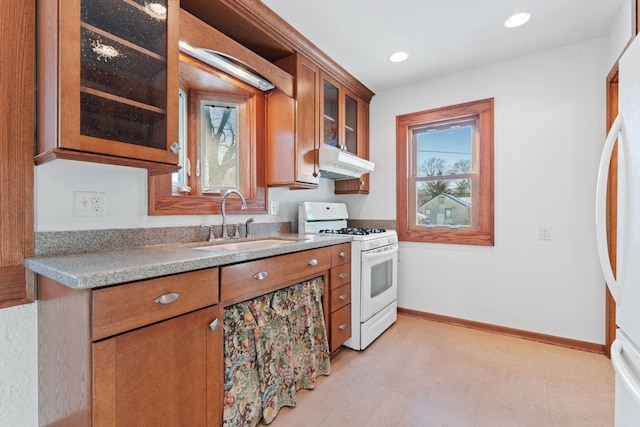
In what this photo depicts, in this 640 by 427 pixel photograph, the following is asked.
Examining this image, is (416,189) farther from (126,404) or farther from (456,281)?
(126,404)

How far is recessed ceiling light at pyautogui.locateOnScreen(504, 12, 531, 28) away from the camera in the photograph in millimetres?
1996

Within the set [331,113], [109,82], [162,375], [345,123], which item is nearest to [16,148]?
[109,82]

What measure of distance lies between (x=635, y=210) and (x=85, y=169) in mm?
2081

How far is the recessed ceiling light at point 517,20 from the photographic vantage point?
2.00 meters

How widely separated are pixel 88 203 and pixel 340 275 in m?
1.58

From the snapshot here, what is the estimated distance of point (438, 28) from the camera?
7.01ft

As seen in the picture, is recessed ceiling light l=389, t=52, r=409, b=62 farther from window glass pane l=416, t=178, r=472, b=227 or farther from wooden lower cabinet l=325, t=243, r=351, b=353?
wooden lower cabinet l=325, t=243, r=351, b=353

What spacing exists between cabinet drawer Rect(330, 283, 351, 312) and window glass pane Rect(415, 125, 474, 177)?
59.6 inches

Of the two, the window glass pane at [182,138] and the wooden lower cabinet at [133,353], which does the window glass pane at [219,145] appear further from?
the wooden lower cabinet at [133,353]

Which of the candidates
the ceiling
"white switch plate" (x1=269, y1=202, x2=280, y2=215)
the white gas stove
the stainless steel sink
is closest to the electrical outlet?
the white gas stove

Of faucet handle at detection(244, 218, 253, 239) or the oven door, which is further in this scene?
the oven door

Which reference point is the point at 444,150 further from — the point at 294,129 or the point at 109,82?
the point at 109,82

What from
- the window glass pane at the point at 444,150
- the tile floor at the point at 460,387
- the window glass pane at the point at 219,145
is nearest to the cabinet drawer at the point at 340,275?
the tile floor at the point at 460,387

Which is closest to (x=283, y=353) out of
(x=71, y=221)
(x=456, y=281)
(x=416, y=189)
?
(x=71, y=221)
